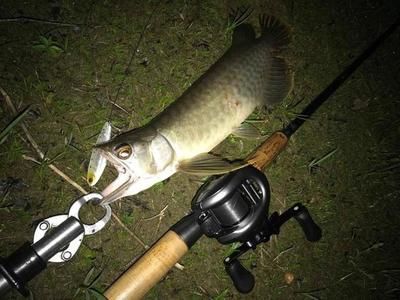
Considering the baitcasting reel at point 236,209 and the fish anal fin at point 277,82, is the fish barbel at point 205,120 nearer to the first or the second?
the fish anal fin at point 277,82

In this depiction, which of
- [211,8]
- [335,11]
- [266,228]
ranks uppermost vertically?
[211,8]

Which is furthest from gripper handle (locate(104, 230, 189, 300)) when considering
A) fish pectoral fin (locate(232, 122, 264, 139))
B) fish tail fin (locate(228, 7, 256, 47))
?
fish tail fin (locate(228, 7, 256, 47))

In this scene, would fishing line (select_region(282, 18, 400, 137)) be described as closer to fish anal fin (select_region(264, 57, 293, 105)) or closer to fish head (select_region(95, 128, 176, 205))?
fish anal fin (select_region(264, 57, 293, 105))

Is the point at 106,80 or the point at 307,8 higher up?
the point at 106,80

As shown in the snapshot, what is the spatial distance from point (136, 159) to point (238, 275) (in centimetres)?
118

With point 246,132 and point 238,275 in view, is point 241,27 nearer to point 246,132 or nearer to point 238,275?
point 246,132

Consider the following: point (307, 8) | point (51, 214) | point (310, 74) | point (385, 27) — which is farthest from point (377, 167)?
point (51, 214)

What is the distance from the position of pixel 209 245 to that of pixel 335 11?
283cm

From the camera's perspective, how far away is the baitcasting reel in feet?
6.95

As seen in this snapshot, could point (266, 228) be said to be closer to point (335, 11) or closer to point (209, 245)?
point (209, 245)

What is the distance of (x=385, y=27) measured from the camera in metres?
3.39

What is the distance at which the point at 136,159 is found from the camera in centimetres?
225

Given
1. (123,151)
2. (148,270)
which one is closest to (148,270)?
(148,270)

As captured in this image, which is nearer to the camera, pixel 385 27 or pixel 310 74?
pixel 310 74
